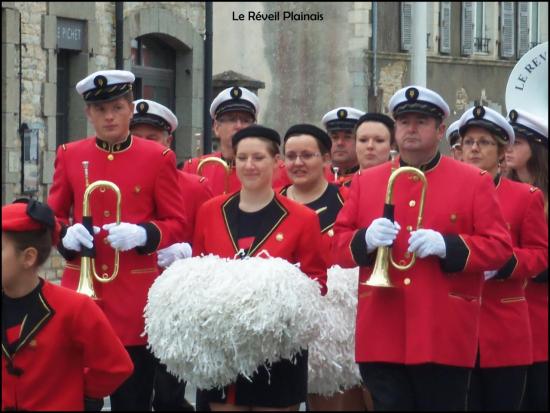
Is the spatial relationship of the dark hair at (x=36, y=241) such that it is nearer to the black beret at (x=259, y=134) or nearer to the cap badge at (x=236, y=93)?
the black beret at (x=259, y=134)

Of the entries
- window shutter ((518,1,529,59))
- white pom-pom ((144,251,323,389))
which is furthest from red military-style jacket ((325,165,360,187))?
window shutter ((518,1,529,59))

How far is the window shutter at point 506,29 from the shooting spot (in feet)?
116

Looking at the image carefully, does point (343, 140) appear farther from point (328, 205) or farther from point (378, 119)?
point (328, 205)

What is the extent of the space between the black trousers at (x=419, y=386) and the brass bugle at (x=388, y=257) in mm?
412

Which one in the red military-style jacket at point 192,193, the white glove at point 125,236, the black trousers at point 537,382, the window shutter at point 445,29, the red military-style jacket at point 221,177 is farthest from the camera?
the window shutter at point 445,29

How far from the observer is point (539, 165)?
8508 mm

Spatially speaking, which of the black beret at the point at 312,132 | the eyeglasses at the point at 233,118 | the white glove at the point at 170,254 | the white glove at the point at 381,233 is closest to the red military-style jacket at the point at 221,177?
the eyeglasses at the point at 233,118

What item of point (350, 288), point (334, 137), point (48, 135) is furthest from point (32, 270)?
point (48, 135)

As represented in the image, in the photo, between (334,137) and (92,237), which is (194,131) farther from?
(92,237)

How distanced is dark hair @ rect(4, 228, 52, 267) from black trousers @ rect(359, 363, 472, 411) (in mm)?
1911

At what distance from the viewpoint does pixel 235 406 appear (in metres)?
7.27

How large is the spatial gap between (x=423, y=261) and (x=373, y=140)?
2.54 meters

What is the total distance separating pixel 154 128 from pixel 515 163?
2.41 metres

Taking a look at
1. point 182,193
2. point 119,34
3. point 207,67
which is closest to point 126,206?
point 182,193
